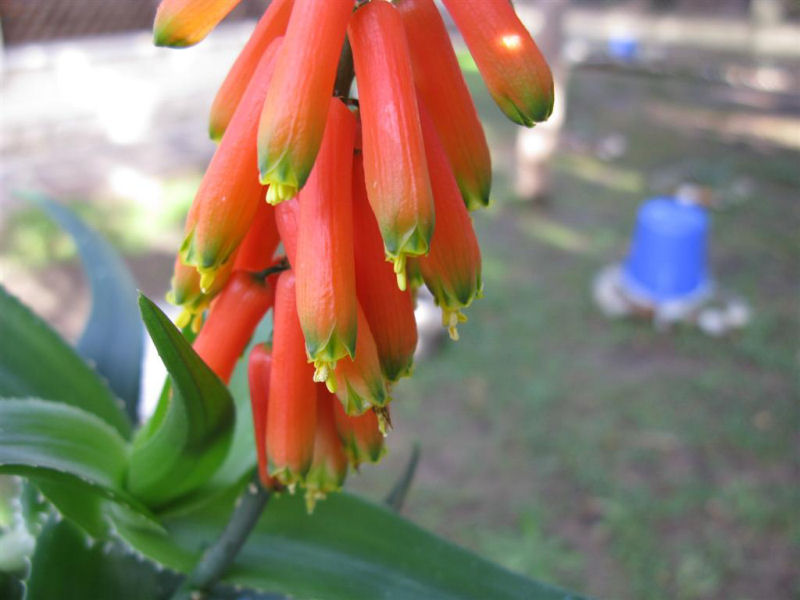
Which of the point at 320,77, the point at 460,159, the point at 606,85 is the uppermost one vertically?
the point at 320,77

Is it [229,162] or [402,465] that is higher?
[229,162]

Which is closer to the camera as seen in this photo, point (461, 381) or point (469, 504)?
point (469, 504)

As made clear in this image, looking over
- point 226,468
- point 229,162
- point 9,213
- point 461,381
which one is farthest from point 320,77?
point 9,213

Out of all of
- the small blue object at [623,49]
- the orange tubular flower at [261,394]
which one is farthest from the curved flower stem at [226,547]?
the small blue object at [623,49]

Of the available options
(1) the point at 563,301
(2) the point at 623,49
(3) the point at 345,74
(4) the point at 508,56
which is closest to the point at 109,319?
(3) the point at 345,74

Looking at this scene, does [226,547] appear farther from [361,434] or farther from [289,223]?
[289,223]

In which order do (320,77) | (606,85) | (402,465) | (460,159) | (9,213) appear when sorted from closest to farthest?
(320,77) < (460,159) < (402,465) < (9,213) < (606,85)

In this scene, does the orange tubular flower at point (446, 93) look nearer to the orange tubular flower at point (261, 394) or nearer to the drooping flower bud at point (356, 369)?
the drooping flower bud at point (356, 369)

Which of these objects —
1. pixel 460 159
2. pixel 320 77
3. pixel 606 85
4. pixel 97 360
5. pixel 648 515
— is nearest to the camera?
pixel 320 77

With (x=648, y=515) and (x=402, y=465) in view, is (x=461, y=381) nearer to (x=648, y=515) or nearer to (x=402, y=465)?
(x=402, y=465)
